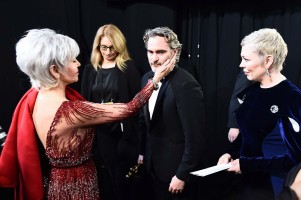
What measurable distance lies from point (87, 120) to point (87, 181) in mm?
342

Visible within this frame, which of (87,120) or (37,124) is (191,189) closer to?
(87,120)

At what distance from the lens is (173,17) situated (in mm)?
3084

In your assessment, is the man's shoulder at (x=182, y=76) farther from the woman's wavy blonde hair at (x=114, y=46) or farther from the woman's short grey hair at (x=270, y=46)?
the woman's wavy blonde hair at (x=114, y=46)

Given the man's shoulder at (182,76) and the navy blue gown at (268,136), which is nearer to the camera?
the navy blue gown at (268,136)

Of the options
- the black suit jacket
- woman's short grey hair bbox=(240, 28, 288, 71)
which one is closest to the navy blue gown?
woman's short grey hair bbox=(240, 28, 288, 71)

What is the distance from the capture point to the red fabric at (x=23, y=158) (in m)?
1.62

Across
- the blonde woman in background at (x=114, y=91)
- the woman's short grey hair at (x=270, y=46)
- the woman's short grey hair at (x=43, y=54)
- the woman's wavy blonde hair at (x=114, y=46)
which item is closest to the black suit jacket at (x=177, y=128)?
the woman's short grey hair at (x=270, y=46)

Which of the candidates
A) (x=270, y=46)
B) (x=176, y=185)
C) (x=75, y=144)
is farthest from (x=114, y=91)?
(x=270, y=46)

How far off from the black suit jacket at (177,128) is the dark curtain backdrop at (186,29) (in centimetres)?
102

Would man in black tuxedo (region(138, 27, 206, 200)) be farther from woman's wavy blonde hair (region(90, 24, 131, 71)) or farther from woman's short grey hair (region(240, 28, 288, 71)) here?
woman's wavy blonde hair (region(90, 24, 131, 71))

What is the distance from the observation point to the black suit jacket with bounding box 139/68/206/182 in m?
1.90

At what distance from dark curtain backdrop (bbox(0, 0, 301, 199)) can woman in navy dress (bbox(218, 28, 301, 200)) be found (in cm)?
112

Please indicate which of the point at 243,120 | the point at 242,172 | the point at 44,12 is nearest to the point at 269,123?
the point at 243,120

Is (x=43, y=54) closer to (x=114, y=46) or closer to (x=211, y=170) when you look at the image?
(x=211, y=170)
